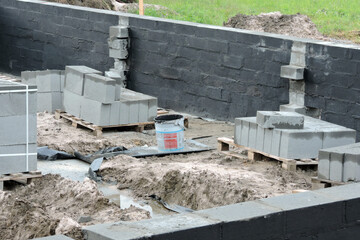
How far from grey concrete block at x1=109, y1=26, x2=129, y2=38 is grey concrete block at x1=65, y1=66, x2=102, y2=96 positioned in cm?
190

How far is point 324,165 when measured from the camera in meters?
8.95

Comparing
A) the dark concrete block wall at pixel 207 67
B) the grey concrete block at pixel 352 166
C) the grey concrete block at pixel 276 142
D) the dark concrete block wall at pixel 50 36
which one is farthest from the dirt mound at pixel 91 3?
the grey concrete block at pixel 352 166

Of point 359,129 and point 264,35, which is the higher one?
point 264,35

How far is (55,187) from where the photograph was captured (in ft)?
30.1

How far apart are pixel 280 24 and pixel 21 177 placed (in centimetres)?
1215

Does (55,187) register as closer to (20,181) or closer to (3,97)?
(20,181)

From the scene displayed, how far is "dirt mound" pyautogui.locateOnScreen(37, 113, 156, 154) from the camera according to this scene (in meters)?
11.3

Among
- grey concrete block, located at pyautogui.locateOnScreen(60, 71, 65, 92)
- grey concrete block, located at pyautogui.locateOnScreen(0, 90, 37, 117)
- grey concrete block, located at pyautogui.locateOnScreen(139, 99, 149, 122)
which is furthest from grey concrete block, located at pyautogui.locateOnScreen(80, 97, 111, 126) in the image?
grey concrete block, located at pyautogui.locateOnScreen(0, 90, 37, 117)

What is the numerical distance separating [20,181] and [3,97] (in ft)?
3.67

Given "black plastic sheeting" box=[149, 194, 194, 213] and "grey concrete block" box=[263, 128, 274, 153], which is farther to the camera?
"grey concrete block" box=[263, 128, 274, 153]

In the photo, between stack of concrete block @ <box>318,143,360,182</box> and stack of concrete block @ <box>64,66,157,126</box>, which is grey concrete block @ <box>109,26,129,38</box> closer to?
stack of concrete block @ <box>64,66,157,126</box>

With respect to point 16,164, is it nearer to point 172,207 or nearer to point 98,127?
point 172,207

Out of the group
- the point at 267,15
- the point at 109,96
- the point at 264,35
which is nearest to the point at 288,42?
the point at 264,35

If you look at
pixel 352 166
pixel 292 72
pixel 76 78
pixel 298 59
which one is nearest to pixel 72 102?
pixel 76 78
